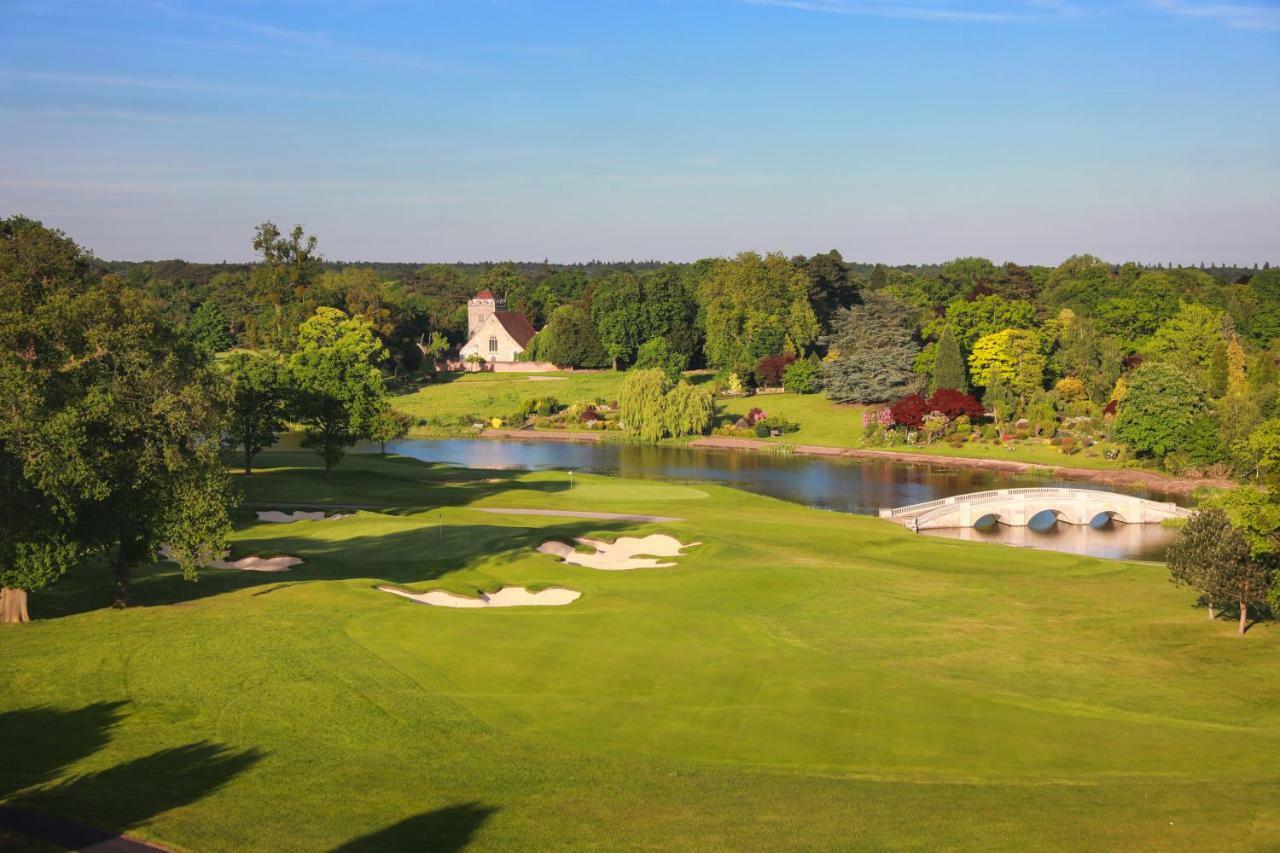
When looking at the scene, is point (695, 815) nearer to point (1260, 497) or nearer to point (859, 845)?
point (859, 845)

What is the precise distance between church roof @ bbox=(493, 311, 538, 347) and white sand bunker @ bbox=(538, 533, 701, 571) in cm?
11634

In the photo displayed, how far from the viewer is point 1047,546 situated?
60344 mm

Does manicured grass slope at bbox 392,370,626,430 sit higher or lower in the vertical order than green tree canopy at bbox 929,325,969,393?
lower

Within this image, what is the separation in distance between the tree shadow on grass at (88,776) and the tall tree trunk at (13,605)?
7.65 metres

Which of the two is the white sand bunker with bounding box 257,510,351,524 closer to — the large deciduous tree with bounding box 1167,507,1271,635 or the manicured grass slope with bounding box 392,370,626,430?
the large deciduous tree with bounding box 1167,507,1271,635

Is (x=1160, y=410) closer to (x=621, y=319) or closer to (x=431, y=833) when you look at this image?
(x=621, y=319)

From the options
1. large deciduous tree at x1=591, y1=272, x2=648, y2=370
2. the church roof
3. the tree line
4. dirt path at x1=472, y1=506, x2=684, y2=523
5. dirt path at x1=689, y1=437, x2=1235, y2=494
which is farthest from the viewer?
the church roof

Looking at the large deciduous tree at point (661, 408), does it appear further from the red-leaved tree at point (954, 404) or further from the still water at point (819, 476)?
the red-leaved tree at point (954, 404)

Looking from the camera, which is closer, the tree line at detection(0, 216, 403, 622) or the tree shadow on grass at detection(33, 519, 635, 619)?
the tree line at detection(0, 216, 403, 622)

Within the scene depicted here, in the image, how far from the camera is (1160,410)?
8444cm

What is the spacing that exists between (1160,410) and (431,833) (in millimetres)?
77658

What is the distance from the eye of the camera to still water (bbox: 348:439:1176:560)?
6322cm

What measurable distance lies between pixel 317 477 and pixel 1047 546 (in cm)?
4087

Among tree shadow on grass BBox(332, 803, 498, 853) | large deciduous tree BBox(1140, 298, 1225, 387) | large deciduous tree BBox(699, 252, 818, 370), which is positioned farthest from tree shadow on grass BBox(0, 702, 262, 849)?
large deciduous tree BBox(699, 252, 818, 370)
